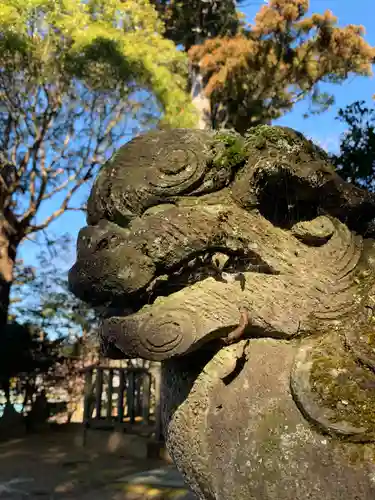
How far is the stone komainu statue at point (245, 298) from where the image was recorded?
1576 millimetres

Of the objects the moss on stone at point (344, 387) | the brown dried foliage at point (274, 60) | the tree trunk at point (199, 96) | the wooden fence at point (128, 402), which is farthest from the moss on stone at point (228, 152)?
the tree trunk at point (199, 96)

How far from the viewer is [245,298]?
1.76m

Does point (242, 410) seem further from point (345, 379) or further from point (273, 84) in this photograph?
point (273, 84)

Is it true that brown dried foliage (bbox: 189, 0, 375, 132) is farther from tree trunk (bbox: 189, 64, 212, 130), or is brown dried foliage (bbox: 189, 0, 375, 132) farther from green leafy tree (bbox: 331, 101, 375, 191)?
green leafy tree (bbox: 331, 101, 375, 191)

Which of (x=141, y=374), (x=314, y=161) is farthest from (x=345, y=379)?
(x=141, y=374)

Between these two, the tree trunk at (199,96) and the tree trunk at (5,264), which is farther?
the tree trunk at (199,96)

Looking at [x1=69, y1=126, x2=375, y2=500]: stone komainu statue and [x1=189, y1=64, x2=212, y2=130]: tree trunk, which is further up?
[x1=189, y1=64, x2=212, y2=130]: tree trunk

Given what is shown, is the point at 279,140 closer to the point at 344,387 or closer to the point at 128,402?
the point at 344,387

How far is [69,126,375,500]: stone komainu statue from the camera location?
5.17 ft

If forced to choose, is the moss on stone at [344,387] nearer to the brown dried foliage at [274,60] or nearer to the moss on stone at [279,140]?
the moss on stone at [279,140]

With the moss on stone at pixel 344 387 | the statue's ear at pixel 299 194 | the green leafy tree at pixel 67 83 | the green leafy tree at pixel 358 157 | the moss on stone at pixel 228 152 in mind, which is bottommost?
the moss on stone at pixel 344 387

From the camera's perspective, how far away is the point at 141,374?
9.05m

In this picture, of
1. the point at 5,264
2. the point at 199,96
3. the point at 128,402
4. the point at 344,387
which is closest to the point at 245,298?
the point at 344,387

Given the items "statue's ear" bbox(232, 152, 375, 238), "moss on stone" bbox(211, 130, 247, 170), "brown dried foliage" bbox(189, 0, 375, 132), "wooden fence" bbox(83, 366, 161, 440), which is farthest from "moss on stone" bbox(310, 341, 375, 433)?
"brown dried foliage" bbox(189, 0, 375, 132)
